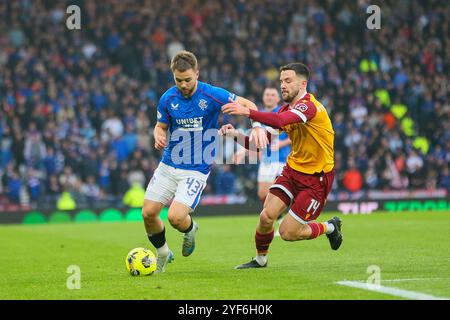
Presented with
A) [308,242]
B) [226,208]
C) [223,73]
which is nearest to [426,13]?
[223,73]

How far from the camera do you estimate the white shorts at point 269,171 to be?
15969mm

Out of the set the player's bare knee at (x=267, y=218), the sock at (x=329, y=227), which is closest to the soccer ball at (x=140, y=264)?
the player's bare knee at (x=267, y=218)

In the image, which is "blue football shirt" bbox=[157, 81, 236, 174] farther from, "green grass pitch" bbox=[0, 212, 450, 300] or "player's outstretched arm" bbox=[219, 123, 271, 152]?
"green grass pitch" bbox=[0, 212, 450, 300]

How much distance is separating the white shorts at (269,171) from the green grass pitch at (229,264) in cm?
115

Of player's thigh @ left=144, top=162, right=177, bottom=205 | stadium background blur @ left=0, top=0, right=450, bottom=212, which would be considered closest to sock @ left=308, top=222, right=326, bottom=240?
player's thigh @ left=144, top=162, right=177, bottom=205

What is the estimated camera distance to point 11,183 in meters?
22.3

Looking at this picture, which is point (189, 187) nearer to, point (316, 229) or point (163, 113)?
point (163, 113)

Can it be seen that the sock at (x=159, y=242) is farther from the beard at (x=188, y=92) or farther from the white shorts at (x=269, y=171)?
the white shorts at (x=269, y=171)

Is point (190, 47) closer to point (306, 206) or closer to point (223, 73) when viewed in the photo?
point (223, 73)

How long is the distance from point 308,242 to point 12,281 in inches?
231

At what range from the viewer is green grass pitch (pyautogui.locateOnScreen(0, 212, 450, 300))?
8641mm

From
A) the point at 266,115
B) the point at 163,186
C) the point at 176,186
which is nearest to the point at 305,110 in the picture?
the point at 266,115

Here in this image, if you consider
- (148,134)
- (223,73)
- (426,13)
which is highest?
(426,13)

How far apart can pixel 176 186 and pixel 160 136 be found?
755mm
